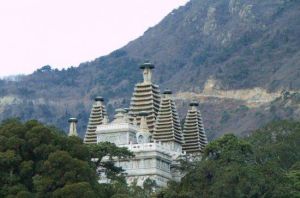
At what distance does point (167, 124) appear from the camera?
99.8 metres

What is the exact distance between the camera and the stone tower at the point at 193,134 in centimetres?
10325

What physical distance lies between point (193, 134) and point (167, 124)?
510cm

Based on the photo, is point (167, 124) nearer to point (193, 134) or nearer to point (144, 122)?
point (144, 122)

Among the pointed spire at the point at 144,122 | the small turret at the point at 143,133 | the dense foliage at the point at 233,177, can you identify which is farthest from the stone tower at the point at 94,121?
the dense foliage at the point at 233,177

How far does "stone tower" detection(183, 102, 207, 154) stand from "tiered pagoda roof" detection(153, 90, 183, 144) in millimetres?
2502

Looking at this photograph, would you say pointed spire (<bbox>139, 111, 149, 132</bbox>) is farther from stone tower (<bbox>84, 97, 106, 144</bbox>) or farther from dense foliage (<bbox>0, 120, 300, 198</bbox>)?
dense foliage (<bbox>0, 120, 300, 198</bbox>)

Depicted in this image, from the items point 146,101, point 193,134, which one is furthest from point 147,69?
point 193,134

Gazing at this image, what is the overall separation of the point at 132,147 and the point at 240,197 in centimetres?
2082

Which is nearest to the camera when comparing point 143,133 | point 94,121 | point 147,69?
point 143,133

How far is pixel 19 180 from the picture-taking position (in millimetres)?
60562

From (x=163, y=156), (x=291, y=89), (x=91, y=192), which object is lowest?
(x=91, y=192)

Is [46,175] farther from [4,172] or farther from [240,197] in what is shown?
[240,197]

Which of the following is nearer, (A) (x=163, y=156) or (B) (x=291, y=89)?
(A) (x=163, y=156)

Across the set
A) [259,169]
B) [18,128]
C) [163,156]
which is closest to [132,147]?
[163,156]
